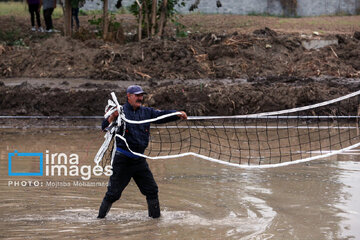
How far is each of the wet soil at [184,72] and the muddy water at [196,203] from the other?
4.21 m

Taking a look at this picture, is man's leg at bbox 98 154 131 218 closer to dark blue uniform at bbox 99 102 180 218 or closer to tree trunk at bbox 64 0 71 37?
dark blue uniform at bbox 99 102 180 218

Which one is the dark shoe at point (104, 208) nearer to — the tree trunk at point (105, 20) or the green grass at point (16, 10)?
the tree trunk at point (105, 20)

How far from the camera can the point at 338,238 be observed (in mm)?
8164

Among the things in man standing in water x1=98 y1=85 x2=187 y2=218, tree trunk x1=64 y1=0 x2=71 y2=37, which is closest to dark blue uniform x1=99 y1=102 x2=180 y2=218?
man standing in water x1=98 y1=85 x2=187 y2=218

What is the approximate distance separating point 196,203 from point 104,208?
1527 mm

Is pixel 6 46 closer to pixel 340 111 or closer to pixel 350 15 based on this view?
pixel 340 111

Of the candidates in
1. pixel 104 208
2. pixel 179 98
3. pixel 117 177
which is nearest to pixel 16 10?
→ pixel 179 98

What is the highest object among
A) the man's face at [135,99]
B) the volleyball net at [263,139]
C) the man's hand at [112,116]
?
the man's face at [135,99]

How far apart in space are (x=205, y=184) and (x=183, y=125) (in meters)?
4.86

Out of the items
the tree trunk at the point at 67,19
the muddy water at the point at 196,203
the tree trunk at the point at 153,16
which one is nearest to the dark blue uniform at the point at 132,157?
the muddy water at the point at 196,203

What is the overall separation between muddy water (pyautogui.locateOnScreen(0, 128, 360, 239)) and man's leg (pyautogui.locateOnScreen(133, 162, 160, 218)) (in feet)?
0.53

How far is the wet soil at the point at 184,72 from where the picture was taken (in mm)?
16656

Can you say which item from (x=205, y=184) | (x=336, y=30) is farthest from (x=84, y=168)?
(x=336, y=30)

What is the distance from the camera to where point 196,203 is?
9695mm
